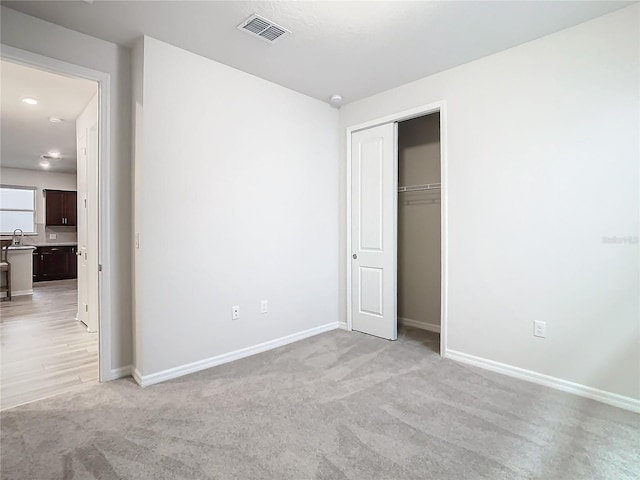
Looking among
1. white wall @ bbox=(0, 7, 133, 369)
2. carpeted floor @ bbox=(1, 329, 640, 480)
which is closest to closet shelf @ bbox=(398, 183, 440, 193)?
carpeted floor @ bbox=(1, 329, 640, 480)

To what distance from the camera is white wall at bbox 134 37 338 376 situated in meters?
2.61

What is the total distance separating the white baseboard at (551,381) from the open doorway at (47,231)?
3.15 metres

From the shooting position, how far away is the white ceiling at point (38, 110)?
3.27 m

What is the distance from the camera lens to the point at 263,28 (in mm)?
2438

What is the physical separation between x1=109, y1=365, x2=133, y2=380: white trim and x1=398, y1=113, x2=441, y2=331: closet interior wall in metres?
3.09

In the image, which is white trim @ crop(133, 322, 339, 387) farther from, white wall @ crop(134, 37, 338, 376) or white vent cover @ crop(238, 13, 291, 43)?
white vent cover @ crop(238, 13, 291, 43)

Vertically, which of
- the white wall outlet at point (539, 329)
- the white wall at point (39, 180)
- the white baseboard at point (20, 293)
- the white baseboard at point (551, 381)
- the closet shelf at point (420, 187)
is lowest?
the white baseboard at point (551, 381)

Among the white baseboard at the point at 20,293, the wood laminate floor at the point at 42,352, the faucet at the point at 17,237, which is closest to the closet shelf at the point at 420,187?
the wood laminate floor at the point at 42,352

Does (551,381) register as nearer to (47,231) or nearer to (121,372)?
(121,372)

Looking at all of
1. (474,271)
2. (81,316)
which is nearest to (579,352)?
(474,271)

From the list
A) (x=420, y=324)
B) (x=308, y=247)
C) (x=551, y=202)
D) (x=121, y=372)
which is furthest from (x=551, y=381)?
(x=121, y=372)

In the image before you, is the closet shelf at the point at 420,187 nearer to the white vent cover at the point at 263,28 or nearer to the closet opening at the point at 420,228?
the closet opening at the point at 420,228

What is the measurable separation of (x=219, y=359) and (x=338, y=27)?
9.45 feet

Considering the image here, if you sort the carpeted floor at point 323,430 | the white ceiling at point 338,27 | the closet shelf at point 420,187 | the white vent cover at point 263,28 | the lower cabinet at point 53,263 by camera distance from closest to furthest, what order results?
the carpeted floor at point 323,430, the white ceiling at point 338,27, the white vent cover at point 263,28, the closet shelf at point 420,187, the lower cabinet at point 53,263
